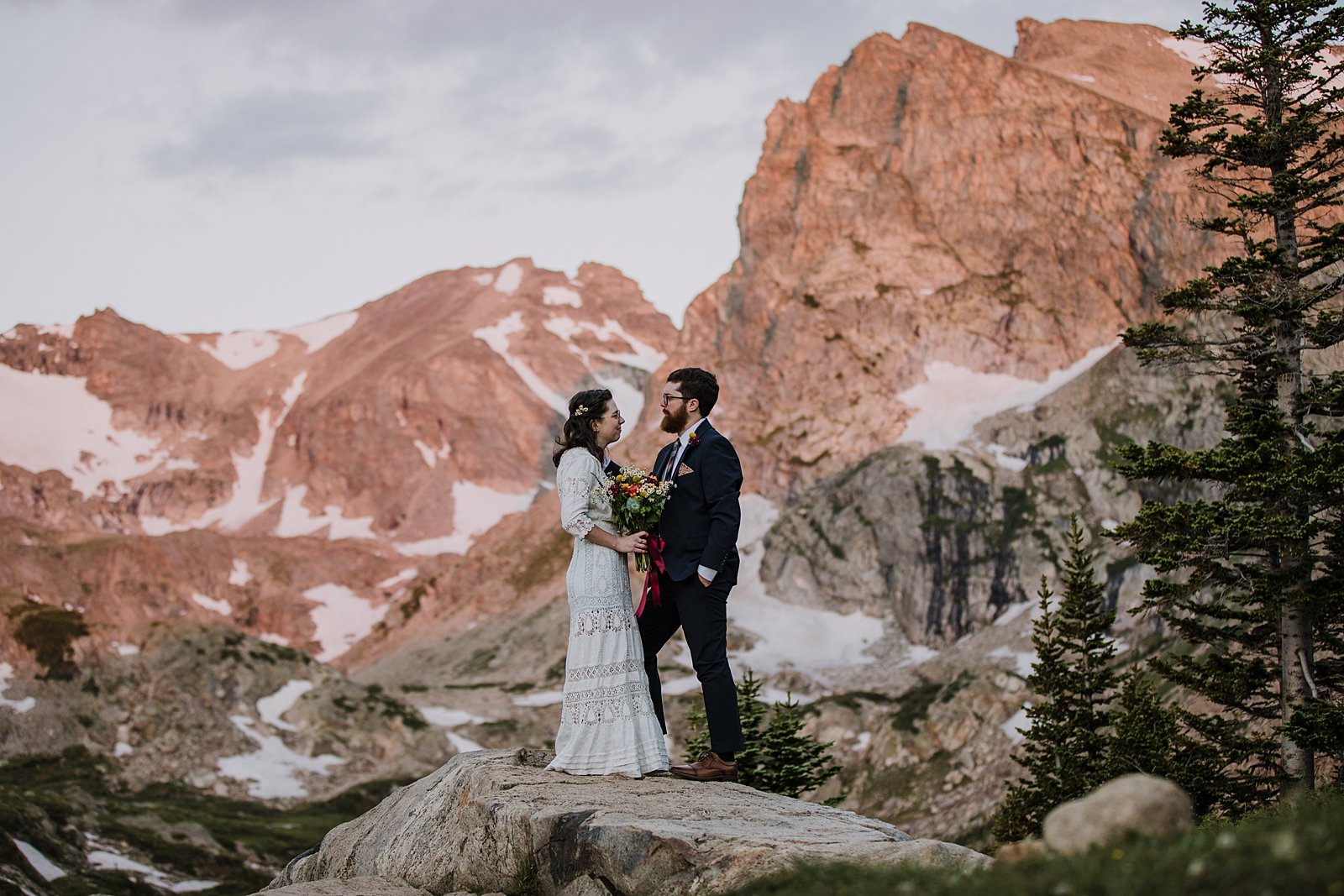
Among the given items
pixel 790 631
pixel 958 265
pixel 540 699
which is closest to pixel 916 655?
pixel 790 631

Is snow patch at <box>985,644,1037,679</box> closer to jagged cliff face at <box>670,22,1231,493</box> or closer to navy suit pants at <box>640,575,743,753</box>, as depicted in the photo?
jagged cliff face at <box>670,22,1231,493</box>

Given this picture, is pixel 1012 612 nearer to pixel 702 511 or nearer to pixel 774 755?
pixel 774 755

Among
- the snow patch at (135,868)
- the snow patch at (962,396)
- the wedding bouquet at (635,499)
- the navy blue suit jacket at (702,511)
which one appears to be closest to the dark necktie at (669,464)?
the navy blue suit jacket at (702,511)

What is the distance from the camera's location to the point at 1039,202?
186625 mm

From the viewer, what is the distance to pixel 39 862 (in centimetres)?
7750

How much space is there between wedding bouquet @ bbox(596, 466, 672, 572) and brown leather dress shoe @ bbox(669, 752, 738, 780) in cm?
246

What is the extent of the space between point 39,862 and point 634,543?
261 feet

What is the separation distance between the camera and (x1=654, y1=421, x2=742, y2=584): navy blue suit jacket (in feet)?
46.1

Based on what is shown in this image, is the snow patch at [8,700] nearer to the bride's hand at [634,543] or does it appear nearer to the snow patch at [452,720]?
the snow patch at [452,720]

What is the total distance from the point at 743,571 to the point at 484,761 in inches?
6074

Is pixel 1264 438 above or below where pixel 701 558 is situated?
Answer: above

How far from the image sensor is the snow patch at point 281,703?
134375mm

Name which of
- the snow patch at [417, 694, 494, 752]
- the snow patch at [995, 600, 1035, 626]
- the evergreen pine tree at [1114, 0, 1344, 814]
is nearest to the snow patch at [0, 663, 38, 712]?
the snow patch at [417, 694, 494, 752]

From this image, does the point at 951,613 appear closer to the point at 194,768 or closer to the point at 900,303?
the point at 900,303
